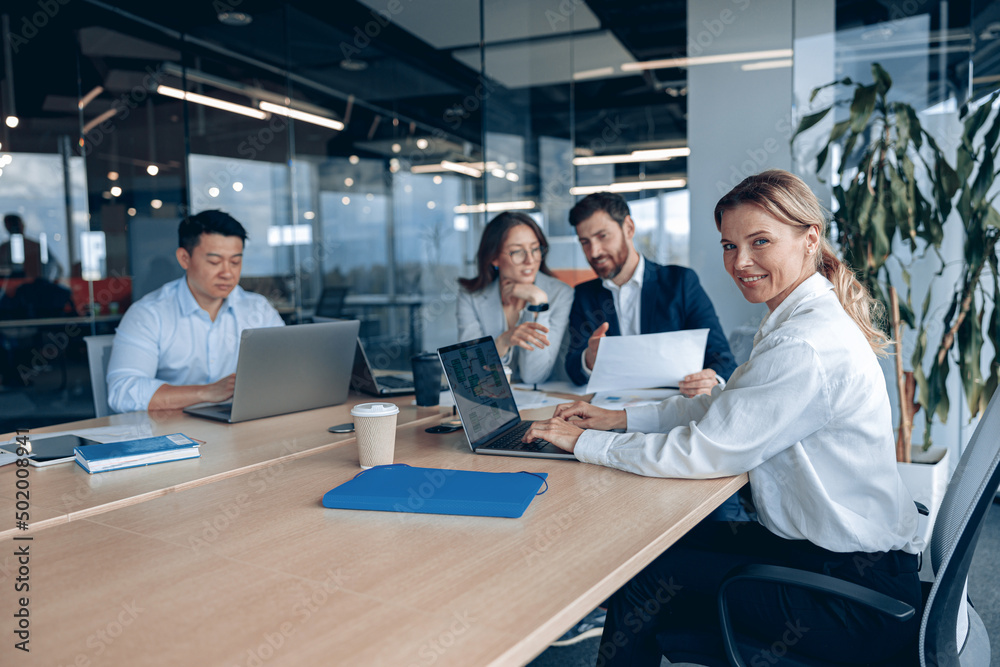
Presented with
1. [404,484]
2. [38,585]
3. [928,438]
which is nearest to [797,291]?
[404,484]

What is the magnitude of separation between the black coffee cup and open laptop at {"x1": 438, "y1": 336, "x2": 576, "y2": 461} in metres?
0.33

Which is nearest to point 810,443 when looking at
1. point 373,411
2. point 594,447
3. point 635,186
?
point 594,447

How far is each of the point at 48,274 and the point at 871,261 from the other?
4581 millimetres

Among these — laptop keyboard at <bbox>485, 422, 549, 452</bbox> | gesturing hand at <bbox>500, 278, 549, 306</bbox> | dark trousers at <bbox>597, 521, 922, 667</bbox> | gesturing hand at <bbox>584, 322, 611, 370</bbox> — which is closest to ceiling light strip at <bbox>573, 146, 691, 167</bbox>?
gesturing hand at <bbox>500, 278, 549, 306</bbox>

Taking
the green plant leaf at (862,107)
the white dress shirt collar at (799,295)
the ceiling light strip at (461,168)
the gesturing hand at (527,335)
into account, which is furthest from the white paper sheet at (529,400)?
the ceiling light strip at (461,168)

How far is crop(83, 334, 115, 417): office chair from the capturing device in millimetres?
2395

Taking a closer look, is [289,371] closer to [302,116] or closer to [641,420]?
[641,420]

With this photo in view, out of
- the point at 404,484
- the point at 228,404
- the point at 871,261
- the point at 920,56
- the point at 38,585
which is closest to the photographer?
the point at 38,585

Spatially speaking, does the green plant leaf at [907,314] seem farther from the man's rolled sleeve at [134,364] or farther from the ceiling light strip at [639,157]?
the man's rolled sleeve at [134,364]

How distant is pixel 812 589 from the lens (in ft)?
3.63

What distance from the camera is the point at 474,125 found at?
5484mm

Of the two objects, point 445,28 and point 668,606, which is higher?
point 445,28

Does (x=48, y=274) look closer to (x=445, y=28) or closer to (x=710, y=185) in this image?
(x=445, y=28)

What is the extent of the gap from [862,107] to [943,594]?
2689 millimetres
